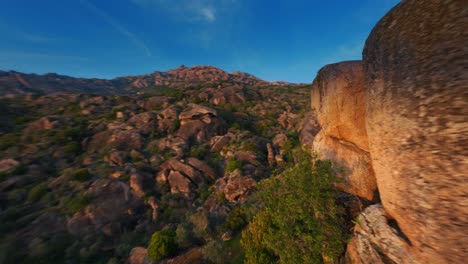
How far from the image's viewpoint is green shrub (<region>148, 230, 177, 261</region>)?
14.3 m

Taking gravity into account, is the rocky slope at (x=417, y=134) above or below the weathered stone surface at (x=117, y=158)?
above

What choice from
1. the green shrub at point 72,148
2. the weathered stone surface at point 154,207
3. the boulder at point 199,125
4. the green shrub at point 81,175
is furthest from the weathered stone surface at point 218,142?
the green shrub at point 72,148

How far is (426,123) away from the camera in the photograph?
4555 mm

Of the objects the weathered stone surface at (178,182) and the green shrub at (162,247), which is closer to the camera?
the green shrub at (162,247)

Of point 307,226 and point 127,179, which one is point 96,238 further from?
point 307,226

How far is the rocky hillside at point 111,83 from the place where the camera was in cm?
10081

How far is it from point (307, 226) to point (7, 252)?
83.3 ft

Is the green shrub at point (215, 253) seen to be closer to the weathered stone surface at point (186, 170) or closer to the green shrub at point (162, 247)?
the green shrub at point (162, 247)

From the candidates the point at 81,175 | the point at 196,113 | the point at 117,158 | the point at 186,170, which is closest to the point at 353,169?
the point at 186,170

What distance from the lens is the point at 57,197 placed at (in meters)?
23.8

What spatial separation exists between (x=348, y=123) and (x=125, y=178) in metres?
26.6

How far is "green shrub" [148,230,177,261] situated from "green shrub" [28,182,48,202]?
19.3 metres

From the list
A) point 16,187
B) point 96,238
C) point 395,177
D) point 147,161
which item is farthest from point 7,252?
point 395,177

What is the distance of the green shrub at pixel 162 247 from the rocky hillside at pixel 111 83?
67.3 m
